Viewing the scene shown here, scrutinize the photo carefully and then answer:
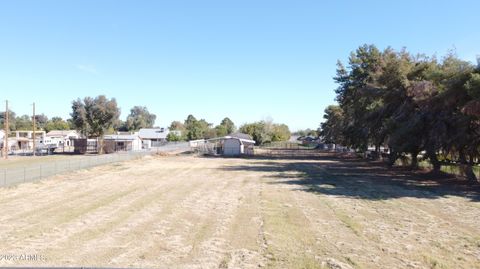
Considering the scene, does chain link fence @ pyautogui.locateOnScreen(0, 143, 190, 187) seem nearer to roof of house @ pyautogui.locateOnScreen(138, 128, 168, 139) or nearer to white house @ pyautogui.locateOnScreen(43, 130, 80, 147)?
white house @ pyautogui.locateOnScreen(43, 130, 80, 147)

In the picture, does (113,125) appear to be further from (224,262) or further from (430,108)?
(224,262)

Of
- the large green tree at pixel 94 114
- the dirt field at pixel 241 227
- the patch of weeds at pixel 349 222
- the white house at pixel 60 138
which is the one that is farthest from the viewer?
the white house at pixel 60 138

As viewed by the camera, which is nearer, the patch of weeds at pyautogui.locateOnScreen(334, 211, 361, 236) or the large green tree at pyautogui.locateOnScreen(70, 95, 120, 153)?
the patch of weeds at pyautogui.locateOnScreen(334, 211, 361, 236)

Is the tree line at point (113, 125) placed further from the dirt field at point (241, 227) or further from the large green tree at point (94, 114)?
the dirt field at point (241, 227)

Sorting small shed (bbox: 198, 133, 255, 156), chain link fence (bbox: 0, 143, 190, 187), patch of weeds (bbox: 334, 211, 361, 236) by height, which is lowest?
patch of weeds (bbox: 334, 211, 361, 236)

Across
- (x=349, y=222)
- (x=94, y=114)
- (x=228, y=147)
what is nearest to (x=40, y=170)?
(x=349, y=222)

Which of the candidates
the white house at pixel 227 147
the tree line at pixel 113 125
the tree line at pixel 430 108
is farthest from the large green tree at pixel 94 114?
the tree line at pixel 430 108

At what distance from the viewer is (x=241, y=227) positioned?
12898mm

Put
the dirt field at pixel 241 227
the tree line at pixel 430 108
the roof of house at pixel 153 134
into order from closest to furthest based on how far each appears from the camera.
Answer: the dirt field at pixel 241 227
the tree line at pixel 430 108
the roof of house at pixel 153 134

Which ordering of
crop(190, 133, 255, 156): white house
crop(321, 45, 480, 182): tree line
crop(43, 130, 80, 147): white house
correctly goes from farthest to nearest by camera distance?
crop(43, 130, 80, 147): white house → crop(190, 133, 255, 156): white house → crop(321, 45, 480, 182): tree line

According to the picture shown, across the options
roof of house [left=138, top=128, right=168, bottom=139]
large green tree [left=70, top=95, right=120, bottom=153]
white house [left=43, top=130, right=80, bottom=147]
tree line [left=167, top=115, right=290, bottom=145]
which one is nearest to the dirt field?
large green tree [left=70, top=95, right=120, bottom=153]

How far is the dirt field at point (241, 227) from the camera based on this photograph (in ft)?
30.9

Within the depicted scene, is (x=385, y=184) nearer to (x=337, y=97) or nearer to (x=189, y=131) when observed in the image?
(x=337, y=97)

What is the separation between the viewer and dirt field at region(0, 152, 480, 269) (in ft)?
30.9
